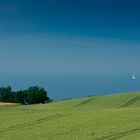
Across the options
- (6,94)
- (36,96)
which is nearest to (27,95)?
(36,96)

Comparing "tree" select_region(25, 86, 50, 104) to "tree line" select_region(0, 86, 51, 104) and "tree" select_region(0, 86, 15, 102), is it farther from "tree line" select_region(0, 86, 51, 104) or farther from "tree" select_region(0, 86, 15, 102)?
"tree" select_region(0, 86, 15, 102)

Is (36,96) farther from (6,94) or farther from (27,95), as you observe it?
(6,94)

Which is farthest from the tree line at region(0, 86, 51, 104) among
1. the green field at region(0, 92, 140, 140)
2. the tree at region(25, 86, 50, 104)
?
the green field at region(0, 92, 140, 140)

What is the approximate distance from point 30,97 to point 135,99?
2143 centimetres

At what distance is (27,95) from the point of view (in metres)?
41.6

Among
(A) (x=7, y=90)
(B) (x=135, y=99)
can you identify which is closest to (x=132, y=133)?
(B) (x=135, y=99)

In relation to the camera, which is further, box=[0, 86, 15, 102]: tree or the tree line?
box=[0, 86, 15, 102]: tree

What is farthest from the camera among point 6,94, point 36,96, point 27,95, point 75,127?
point 6,94

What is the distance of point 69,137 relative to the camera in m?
8.88

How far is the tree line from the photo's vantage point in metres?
39.7

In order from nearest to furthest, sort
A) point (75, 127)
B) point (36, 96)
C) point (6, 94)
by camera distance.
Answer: point (75, 127) → point (36, 96) → point (6, 94)

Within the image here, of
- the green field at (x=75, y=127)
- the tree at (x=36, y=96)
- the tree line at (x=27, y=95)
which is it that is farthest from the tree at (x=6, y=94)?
the green field at (x=75, y=127)

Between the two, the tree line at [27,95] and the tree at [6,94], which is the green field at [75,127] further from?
the tree at [6,94]

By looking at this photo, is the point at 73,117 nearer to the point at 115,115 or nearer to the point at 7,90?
the point at 115,115
